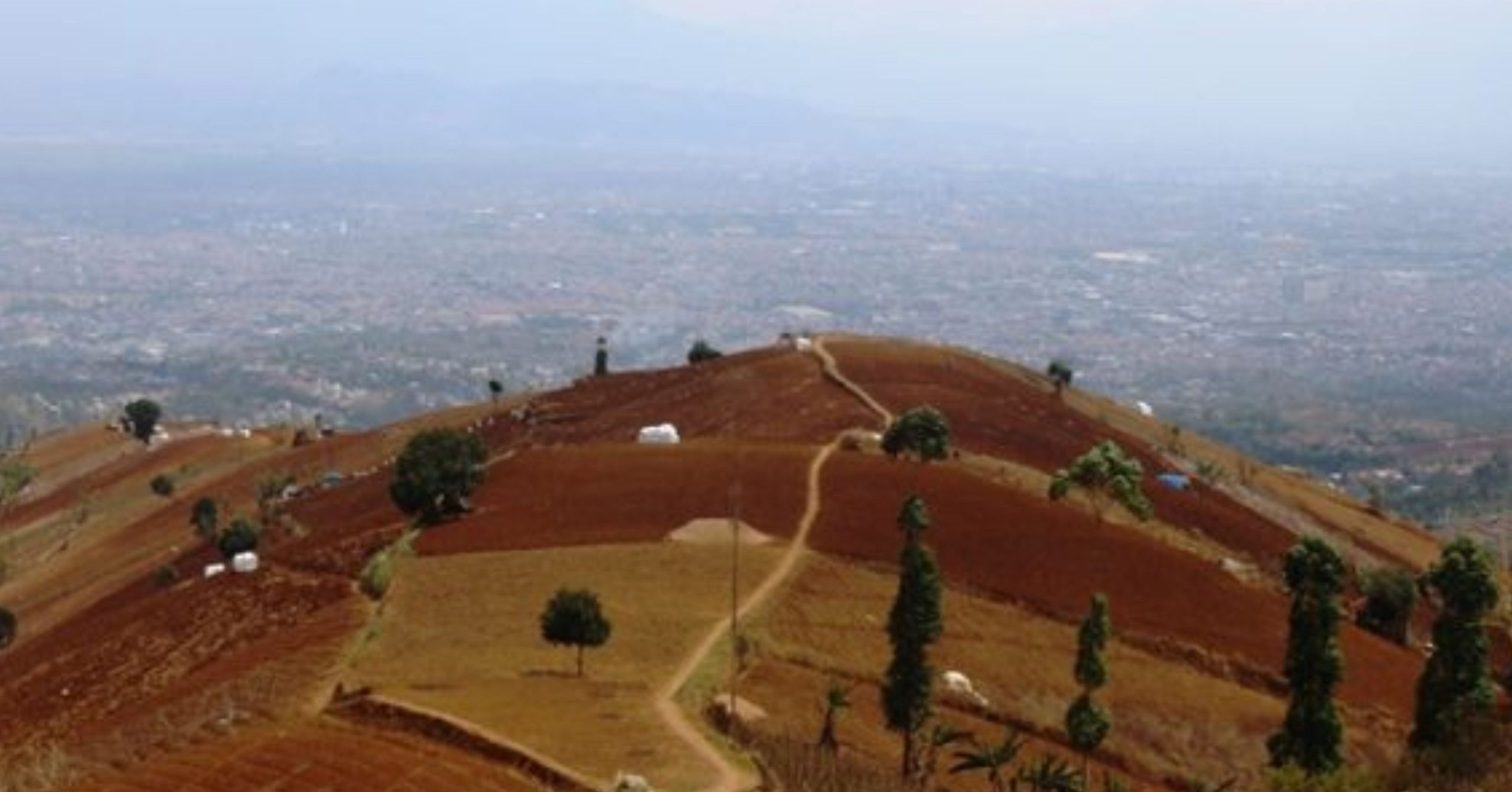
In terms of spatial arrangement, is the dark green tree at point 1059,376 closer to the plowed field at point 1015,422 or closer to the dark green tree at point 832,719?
the plowed field at point 1015,422

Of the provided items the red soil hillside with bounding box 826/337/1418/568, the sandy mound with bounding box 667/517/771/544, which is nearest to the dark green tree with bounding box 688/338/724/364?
the red soil hillside with bounding box 826/337/1418/568

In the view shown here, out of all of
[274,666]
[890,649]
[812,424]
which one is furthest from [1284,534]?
[274,666]

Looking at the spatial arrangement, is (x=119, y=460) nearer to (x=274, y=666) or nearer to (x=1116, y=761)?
(x=274, y=666)

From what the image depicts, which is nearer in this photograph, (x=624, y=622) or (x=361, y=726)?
(x=361, y=726)

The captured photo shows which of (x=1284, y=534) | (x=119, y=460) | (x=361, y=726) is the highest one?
(x=361, y=726)

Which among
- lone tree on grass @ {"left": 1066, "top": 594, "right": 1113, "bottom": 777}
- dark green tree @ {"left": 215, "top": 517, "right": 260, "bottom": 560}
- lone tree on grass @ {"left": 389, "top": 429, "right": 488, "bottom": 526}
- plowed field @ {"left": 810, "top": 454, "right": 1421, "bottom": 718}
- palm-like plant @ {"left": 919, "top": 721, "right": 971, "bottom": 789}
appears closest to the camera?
palm-like plant @ {"left": 919, "top": 721, "right": 971, "bottom": 789}

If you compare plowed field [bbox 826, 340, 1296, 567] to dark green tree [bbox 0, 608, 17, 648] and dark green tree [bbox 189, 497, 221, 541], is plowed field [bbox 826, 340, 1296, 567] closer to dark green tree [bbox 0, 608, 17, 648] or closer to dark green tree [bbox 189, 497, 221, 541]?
dark green tree [bbox 189, 497, 221, 541]
